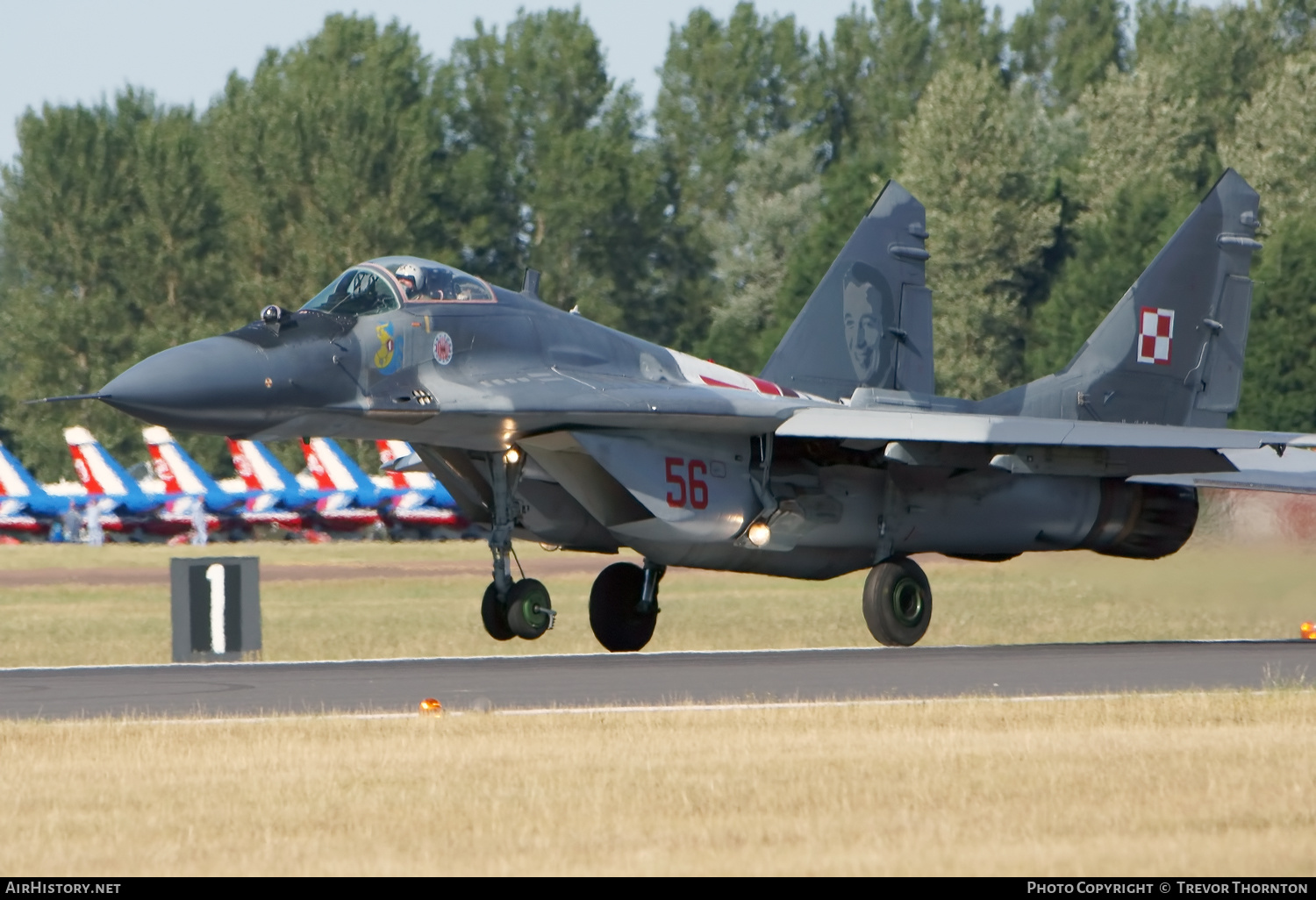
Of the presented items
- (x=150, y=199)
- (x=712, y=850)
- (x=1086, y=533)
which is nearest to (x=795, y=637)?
(x=1086, y=533)

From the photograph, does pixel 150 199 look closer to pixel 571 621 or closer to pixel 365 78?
pixel 365 78

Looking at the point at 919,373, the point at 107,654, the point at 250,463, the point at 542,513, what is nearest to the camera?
the point at 542,513

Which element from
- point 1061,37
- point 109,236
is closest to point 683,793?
point 109,236

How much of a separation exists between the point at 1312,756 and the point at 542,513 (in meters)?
8.34

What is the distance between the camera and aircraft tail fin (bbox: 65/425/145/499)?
4669cm

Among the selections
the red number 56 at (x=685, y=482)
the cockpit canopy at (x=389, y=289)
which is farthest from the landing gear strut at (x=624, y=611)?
the cockpit canopy at (x=389, y=289)

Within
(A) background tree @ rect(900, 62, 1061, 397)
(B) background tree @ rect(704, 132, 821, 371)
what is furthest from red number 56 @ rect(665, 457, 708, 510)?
(B) background tree @ rect(704, 132, 821, 371)

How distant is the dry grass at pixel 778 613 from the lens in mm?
18250

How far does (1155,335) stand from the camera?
19.1m

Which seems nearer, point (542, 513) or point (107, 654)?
point (542, 513)

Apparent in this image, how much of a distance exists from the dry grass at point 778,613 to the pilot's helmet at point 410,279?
3416 mm

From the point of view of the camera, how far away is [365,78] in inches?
2921

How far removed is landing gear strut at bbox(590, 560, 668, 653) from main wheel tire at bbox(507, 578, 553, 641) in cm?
178

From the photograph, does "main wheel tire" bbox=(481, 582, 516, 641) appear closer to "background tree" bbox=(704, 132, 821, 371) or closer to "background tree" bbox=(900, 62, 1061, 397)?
"background tree" bbox=(900, 62, 1061, 397)
